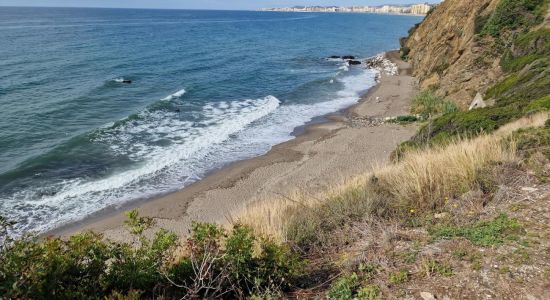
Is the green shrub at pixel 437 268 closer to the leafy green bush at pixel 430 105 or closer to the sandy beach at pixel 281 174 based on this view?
the sandy beach at pixel 281 174

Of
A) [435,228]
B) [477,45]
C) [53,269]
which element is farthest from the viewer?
[477,45]

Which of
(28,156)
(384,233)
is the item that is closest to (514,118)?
(384,233)

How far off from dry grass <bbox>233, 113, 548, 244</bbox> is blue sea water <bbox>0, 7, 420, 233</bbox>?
1102 centimetres

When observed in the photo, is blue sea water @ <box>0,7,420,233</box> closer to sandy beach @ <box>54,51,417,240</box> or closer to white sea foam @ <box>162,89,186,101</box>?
white sea foam @ <box>162,89,186,101</box>

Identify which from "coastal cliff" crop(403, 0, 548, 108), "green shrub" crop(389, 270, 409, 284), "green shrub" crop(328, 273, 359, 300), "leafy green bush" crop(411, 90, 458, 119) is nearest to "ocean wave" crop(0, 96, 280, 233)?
"leafy green bush" crop(411, 90, 458, 119)

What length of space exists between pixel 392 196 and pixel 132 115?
2356cm

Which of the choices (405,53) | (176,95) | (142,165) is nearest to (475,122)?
(142,165)

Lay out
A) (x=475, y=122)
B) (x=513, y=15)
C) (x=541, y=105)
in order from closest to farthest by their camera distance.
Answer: (x=541, y=105), (x=475, y=122), (x=513, y=15)

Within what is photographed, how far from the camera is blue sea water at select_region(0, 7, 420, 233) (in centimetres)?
1742

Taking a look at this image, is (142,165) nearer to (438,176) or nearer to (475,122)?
(475,122)

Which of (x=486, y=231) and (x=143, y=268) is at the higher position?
(x=143, y=268)

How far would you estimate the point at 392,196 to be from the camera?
725cm

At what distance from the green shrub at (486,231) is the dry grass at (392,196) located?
109 cm

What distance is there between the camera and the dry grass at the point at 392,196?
6340mm
